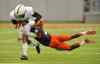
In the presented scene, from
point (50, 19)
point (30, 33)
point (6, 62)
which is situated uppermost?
point (30, 33)

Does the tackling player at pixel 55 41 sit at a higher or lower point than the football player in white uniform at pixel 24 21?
lower

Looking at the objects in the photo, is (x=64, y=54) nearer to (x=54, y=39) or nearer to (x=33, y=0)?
(x=54, y=39)

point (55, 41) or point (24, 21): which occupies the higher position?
point (24, 21)

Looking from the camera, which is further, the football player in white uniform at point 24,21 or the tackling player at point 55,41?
the tackling player at point 55,41

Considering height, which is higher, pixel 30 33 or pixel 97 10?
pixel 30 33

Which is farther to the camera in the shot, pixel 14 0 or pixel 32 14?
pixel 14 0

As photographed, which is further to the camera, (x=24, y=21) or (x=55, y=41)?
(x=55, y=41)

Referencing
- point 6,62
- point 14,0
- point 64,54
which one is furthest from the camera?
point 14,0

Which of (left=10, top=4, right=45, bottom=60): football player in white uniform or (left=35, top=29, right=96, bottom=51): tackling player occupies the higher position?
(left=10, top=4, right=45, bottom=60): football player in white uniform

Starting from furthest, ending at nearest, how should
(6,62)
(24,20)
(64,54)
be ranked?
(64,54), (6,62), (24,20)

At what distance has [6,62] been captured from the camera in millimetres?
10258

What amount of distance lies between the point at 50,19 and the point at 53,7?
78cm

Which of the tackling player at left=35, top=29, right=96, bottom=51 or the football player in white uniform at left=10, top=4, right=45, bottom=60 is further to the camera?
the tackling player at left=35, top=29, right=96, bottom=51

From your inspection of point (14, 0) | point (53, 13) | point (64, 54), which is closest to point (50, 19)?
point (53, 13)
